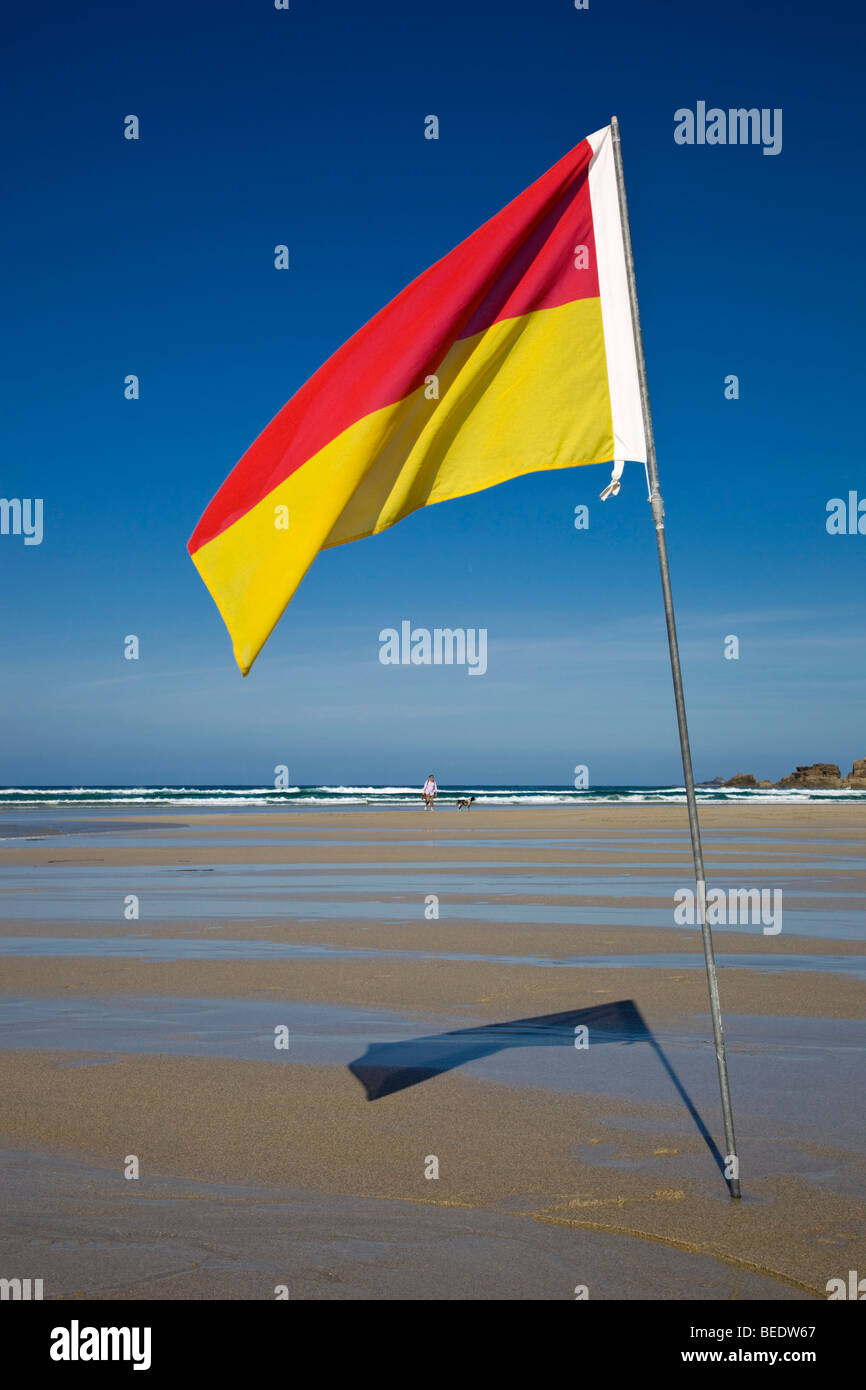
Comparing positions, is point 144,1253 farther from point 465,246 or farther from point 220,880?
point 220,880

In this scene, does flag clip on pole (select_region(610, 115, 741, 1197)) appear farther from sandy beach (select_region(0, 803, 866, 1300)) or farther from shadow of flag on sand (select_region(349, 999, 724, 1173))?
shadow of flag on sand (select_region(349, 999, 724, 1173))

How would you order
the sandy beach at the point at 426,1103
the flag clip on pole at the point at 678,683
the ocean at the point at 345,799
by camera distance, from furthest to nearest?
the ocean at the point at 345,799 < the flag clip on pole at the point at 678,683 < the sandy beach at the point at 426,1103

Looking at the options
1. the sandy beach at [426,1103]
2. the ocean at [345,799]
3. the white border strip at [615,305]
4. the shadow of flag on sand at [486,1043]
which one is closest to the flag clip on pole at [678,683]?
the white border strip at [615,305]

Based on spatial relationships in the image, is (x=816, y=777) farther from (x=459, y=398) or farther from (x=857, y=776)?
(x=459, y=398)

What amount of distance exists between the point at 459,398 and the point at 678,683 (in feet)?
6.43

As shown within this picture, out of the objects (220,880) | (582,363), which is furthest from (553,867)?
(582,363)

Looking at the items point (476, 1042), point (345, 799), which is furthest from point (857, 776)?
point (476, 1042)

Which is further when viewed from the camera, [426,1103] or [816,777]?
[816,777]

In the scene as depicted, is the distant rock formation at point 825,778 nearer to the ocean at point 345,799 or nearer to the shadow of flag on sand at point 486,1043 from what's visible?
the ocean at point 345,799

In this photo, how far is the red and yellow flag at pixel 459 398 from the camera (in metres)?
5.48

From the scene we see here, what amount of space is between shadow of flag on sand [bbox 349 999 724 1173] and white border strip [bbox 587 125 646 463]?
3594 millimetres

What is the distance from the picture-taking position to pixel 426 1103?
610cm

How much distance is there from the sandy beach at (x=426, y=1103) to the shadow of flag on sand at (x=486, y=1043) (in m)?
0.03

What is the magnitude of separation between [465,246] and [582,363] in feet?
2.81
